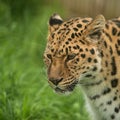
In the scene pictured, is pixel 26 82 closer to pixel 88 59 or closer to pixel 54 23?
pixel 54 23

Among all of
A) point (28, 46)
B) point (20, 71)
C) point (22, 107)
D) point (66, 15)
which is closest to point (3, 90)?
point (22, 107)

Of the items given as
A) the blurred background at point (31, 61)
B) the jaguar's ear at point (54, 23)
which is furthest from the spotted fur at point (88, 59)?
the blurred background at point (31, 61)

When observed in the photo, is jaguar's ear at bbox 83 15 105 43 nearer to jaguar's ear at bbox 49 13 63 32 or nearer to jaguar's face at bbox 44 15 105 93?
jaguar's face at bbox 44 15 105 93

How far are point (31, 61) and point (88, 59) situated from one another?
16.3ft

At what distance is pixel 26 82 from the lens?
33.5 ft

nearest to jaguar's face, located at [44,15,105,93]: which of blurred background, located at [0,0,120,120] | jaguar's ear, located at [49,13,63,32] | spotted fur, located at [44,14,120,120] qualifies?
spotted fur, located at [44,14,120,120]

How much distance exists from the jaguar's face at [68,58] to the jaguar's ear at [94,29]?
0.04m

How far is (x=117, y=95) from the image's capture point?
25.7 feet

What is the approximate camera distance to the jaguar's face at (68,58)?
7.41m

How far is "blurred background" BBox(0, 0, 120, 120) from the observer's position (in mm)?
9078

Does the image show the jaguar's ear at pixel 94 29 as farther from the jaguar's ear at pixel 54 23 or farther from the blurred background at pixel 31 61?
the blurred background at pixel 31 61

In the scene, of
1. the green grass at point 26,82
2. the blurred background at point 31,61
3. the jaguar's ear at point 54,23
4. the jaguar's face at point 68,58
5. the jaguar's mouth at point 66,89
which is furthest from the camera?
the blurred background at point 31,61

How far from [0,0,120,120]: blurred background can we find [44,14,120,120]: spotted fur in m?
0.97

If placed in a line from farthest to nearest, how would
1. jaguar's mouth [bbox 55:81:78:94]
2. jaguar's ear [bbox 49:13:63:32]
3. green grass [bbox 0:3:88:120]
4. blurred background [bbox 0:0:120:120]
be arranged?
blurred background [bbox 0:0:120:120] < green grass [bbox 0:3:88:120] < jaguar's ear [bbox 49:13:63:32] < jaguar's mouth [bbox 55:81:78:94]
